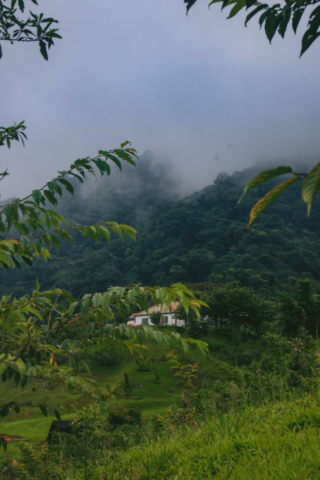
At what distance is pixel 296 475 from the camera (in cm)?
151

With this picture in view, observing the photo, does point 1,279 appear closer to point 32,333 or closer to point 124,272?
point 124,272

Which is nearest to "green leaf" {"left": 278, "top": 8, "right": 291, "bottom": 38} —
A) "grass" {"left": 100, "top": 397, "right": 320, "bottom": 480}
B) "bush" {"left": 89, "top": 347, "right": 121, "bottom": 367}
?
"grass" {"left": 100, "top": 397, "right": 320, "bottom": 480}

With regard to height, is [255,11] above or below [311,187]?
above

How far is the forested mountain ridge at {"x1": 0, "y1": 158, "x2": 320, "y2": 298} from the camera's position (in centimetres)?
5091

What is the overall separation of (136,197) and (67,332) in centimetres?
10876

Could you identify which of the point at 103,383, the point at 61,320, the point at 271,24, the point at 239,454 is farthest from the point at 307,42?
the point at 103,383

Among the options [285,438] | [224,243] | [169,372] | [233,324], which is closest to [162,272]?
[224,243]

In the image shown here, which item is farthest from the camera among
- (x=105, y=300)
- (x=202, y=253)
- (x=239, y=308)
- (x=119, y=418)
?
(x=202, y=253)

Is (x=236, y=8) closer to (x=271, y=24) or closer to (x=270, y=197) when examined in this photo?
(x=271, y=24)

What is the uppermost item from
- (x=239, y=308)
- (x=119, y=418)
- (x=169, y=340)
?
(x=169, y=340)

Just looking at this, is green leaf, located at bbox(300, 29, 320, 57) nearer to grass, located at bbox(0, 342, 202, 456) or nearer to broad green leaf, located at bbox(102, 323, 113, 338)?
broad green leaf, located at bbox(102, 323, 113, 338)

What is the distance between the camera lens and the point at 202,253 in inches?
2274

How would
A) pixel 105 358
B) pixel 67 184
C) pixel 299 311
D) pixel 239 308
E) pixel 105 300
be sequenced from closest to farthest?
Answer: pixel 105 300, pixel 67 184, pixel 299 311, pixel 105 358, pixel 239 308

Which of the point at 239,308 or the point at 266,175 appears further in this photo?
the point at 239,308
